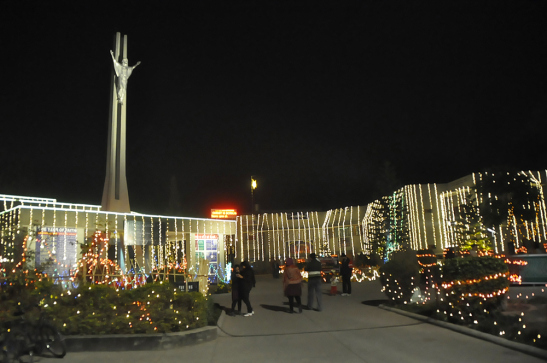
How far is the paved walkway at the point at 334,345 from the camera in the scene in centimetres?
718

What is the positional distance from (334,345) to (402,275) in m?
4.83

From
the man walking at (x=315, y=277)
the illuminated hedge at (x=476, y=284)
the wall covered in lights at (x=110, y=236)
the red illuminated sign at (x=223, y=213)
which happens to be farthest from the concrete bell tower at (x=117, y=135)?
the red illuminated sign at (x=223, y=213)

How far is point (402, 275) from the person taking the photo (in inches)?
488

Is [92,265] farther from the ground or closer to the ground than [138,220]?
closer to the ground

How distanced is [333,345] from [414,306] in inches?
174

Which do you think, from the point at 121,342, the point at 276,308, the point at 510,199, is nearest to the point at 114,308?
the point at 121,342

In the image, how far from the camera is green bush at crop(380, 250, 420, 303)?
12344 mm

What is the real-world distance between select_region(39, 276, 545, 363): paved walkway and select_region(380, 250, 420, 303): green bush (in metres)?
1.04

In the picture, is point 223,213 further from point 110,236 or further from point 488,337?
point 488,337

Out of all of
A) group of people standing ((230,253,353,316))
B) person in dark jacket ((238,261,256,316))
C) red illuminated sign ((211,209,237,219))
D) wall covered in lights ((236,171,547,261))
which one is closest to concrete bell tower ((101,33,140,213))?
wall covered in lights ((236,171,547,261))

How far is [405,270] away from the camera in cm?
1236

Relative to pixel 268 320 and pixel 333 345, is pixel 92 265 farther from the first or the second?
pixel 333 345

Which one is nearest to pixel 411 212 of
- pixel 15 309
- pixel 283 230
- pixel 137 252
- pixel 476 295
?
pixel 283 230

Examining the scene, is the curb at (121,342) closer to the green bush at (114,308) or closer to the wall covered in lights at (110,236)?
the green bush at (114,308)
